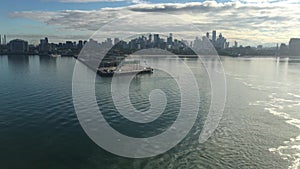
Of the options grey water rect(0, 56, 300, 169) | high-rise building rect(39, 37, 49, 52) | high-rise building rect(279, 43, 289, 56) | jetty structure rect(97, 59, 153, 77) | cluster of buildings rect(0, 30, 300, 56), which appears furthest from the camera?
high-rise building rect(279, 43, 289, 56)

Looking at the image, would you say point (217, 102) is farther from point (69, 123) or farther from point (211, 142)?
point (69, 123)

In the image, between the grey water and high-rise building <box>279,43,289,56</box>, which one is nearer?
the grey water

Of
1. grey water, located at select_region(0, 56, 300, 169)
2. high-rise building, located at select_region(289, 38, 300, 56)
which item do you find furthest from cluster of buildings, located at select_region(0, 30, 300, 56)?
grey water, located at select_region(0, 56, 300, 169)

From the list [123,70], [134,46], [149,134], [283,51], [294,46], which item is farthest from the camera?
[283,51]

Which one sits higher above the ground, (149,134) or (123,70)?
(123,70)

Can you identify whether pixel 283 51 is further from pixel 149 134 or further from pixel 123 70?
pixel 149 134

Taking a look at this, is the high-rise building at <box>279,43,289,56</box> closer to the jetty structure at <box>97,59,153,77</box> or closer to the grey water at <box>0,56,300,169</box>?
the jetty structure at <box>97,59,153,77</box>

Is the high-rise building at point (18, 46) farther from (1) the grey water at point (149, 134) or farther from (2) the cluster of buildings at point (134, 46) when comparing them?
(1) the grey water at point (149, 134)

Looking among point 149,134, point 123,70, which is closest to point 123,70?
point 123,70
